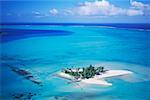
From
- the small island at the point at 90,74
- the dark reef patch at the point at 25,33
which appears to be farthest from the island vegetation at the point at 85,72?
the dark reef patch at the point at 25,33

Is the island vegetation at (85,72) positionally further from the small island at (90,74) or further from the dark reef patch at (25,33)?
the dark reef patch at (25,33)

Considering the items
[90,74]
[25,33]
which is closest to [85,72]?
[90,74]

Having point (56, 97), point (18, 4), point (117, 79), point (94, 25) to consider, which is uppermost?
point (18, 4)

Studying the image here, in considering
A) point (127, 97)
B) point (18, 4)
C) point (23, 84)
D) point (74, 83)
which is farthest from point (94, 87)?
point (18, 4)

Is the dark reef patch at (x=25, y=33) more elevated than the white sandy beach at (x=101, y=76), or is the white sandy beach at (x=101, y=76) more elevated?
the dark reef patch at (x=25, y=33)

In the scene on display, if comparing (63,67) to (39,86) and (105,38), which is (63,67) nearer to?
(39,86)
